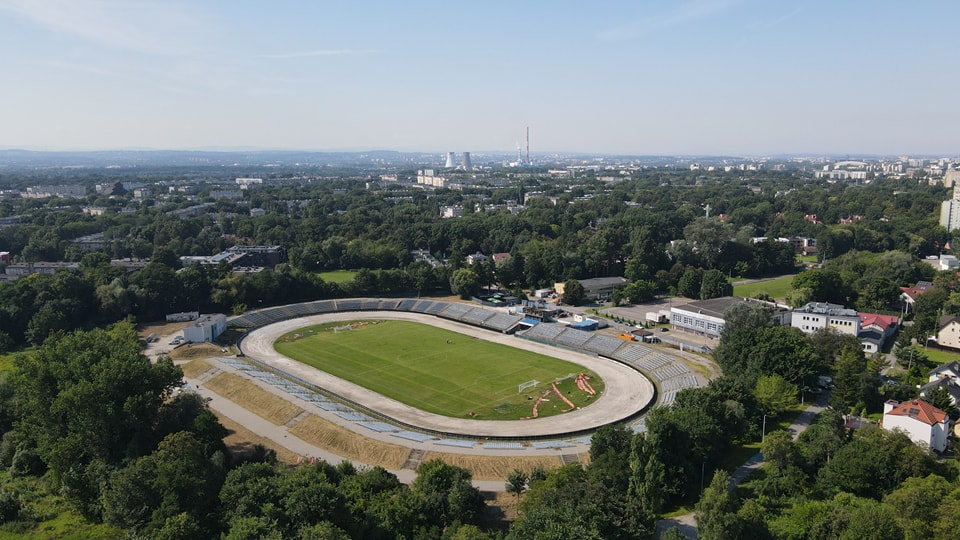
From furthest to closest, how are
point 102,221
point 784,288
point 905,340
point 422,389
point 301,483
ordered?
1. point 102,221
2. point 784,288
3. point 905,340
4. point 422,389
5. point 301,483

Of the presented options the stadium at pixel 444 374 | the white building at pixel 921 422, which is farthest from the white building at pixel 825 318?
the white building at pixel 921 422

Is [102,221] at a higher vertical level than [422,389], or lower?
higher

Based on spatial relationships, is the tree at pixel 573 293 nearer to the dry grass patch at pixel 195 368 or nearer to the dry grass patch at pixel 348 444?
the dry grass patch at pixel 348 444

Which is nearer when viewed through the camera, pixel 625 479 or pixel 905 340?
pixel 625 479

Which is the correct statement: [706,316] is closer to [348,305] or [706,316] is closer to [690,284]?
[690,284]

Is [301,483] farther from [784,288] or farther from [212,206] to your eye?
[212,206]

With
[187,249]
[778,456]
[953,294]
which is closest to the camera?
[778,456]

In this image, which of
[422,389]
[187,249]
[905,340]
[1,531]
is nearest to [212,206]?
[187,249]
